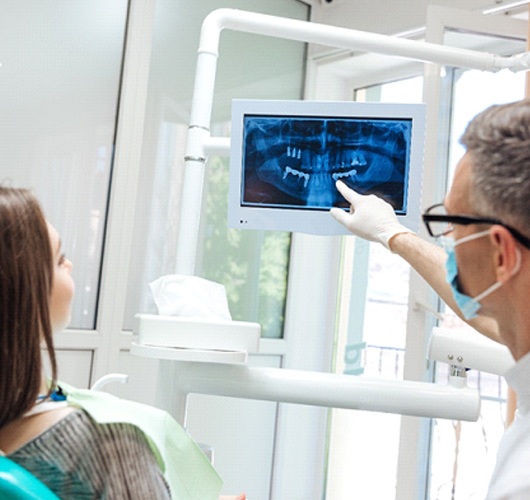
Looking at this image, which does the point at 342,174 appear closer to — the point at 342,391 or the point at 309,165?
the point at 309,165

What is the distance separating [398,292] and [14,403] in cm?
288

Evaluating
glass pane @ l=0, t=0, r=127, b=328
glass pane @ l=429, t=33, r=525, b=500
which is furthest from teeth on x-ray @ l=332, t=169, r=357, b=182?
glass pane @ l=0, t=0, r=127, b=328

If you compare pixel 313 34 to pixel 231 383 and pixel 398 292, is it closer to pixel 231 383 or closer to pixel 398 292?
pixel 231 383

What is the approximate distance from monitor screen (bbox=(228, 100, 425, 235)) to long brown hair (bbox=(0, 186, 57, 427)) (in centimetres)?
69

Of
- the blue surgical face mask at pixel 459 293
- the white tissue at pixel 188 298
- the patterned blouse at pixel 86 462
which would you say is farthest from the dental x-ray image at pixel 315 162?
the patterned blouse at pixel 86 462

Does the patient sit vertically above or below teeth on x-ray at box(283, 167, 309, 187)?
below

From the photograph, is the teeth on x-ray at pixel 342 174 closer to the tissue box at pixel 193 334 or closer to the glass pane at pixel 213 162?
the tissue box at pixel 193 334

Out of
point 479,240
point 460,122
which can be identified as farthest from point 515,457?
point 460,122

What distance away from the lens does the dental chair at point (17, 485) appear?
0.76 m

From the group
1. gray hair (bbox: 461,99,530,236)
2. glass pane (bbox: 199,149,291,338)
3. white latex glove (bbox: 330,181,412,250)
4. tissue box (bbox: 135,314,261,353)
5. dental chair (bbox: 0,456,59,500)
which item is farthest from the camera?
glass pane (bbox: 199,149,291,338)

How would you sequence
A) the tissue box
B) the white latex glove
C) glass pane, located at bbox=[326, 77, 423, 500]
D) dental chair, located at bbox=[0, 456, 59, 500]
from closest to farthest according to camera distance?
dental chair, located at bbox=[0, 456, 59, 500], the tissue box, the white latex glove, glass pane, located at bbox=[326, 77, 423, 500]

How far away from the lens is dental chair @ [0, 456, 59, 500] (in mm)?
763

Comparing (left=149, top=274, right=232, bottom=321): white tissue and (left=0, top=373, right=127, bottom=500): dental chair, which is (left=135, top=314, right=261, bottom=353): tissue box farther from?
(left=0, top=373, right=127, bottom=500): dental chair

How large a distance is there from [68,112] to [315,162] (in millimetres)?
1252
